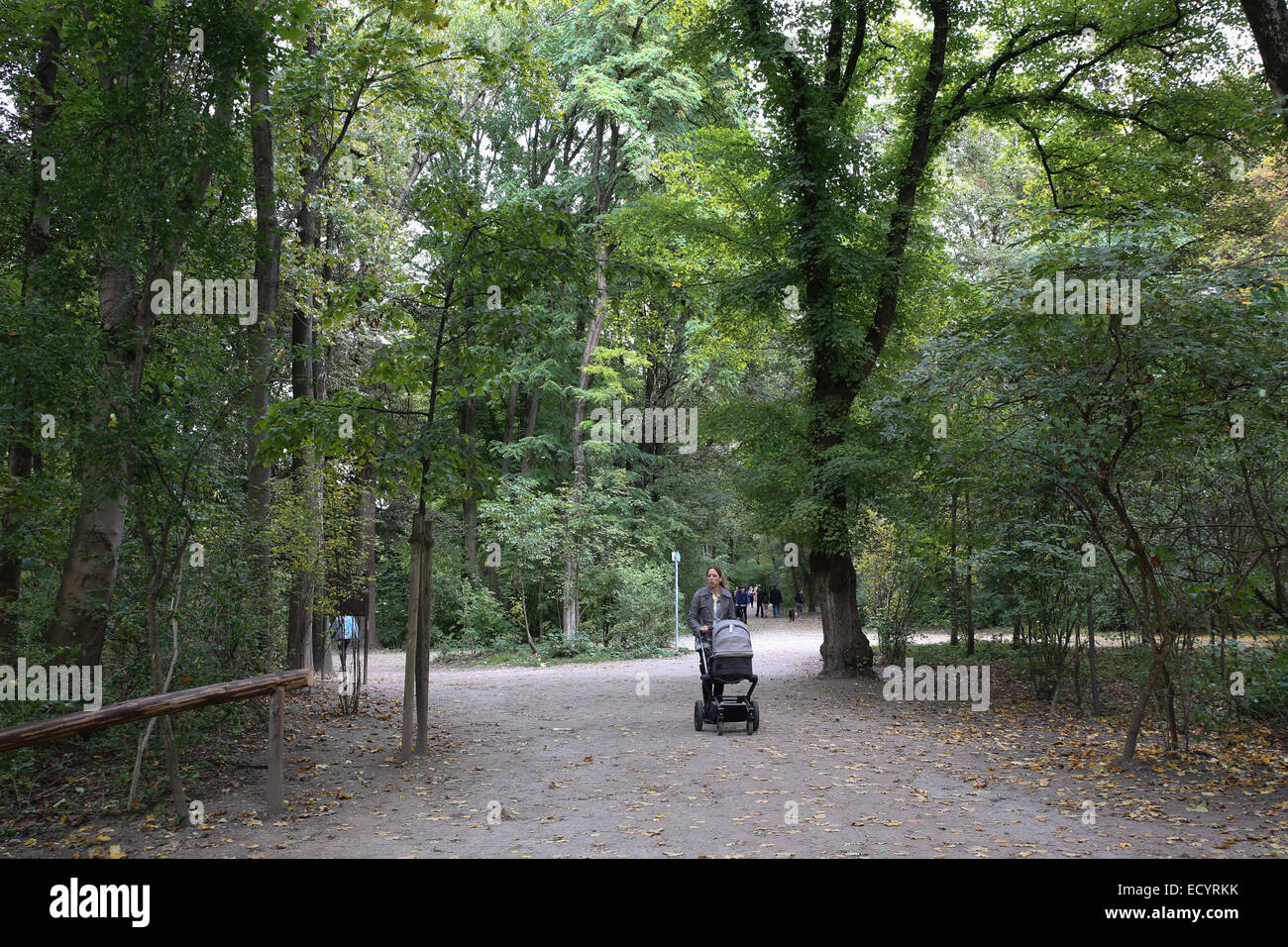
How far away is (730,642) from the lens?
32.5 ft

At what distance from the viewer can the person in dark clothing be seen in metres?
10.6

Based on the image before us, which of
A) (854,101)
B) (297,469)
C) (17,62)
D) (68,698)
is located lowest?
(68,698)

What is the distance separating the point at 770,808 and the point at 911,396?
502 cm

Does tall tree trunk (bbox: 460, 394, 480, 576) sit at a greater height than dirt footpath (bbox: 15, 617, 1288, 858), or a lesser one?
greater

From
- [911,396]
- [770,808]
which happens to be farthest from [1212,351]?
[770,808]

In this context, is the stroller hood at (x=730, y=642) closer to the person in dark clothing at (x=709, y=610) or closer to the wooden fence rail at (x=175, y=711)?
the person in dark clothing at (x=709, y=610)

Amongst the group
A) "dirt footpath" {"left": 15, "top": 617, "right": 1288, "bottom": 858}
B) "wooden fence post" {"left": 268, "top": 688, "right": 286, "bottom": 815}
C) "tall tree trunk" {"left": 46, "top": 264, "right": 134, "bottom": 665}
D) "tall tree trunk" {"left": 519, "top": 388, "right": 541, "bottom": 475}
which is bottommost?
"dirt footpath" {"left": 15, "top": 617, "right": 1288, "bottom": 858}

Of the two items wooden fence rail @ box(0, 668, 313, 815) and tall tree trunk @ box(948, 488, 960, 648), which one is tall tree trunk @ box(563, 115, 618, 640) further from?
wooden fence rail @ box(0, 668, 313, 815)

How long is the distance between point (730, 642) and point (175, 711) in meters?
5.94

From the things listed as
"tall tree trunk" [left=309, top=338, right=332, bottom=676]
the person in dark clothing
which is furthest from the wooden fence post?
the person in dark clothing

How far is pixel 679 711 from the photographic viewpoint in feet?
41.2

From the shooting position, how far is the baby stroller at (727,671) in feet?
32.5

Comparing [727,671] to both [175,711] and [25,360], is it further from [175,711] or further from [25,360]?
[25,360]

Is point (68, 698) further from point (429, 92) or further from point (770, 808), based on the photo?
point (429, 92)
